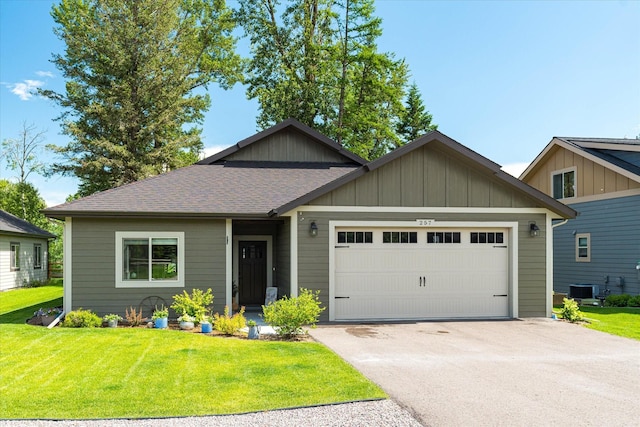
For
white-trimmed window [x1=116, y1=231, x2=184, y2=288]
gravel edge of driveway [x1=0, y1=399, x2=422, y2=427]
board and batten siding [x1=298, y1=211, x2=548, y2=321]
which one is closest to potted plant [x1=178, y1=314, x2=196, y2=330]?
white-trimmed window [x1=116, y1=231, x2=184, y2=288]

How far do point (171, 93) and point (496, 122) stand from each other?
16.4m

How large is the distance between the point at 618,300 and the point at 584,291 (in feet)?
5.19

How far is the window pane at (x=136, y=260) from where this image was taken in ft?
43.5

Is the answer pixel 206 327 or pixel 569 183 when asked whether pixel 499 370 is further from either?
pixel 569 183

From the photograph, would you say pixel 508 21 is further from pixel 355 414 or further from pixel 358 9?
pixel 355 414

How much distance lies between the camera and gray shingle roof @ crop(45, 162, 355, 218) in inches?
512

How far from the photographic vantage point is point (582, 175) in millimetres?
20641

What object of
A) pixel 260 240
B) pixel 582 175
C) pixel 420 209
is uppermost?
pixel 582 175

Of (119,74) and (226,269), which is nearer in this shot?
(226,269)

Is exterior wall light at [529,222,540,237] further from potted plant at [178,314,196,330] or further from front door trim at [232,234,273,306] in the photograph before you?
potted plant at [178,314,196,330]

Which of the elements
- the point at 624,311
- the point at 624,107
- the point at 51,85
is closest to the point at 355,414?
the point at 624,311

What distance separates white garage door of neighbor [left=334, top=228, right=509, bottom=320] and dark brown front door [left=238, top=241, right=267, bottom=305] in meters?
3.89

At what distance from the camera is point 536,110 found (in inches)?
909

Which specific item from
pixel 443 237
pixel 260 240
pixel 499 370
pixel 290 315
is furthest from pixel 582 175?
pixel 499 370
